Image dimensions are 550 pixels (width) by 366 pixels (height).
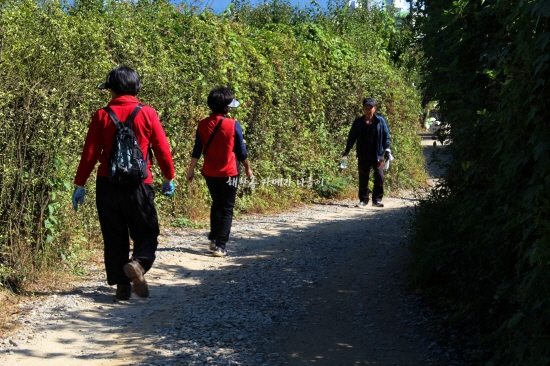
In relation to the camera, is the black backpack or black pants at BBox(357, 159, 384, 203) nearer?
the black backpack

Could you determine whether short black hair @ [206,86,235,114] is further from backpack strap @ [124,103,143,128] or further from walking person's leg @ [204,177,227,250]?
backpack strap @ [124,103,143,128]

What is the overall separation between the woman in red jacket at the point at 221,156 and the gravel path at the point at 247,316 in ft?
1.38

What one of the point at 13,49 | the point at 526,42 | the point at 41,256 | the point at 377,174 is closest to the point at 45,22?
the point at 13,49

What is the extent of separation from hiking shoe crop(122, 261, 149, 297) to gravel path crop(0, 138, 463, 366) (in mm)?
127

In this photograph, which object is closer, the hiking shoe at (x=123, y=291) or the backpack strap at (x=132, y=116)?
the backpack strap at (x=132, y=116)

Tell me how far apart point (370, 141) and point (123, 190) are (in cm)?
793

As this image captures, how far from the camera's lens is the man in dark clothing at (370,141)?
1359 centimetres

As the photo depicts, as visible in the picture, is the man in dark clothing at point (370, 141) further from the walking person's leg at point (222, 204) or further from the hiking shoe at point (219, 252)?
the hiking shoe at point (219, 252)

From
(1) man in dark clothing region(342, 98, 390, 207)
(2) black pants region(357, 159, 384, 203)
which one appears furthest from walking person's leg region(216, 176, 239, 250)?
(2) black pants region(357, 159, 384, 203)

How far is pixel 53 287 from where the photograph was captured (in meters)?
6.95

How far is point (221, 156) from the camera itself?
8.80 metres

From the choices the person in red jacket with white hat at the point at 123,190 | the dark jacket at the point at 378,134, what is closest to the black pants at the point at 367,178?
the dark jacket at the point at 378,134

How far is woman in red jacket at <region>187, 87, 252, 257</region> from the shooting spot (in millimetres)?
8773

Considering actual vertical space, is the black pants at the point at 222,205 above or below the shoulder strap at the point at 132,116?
below
